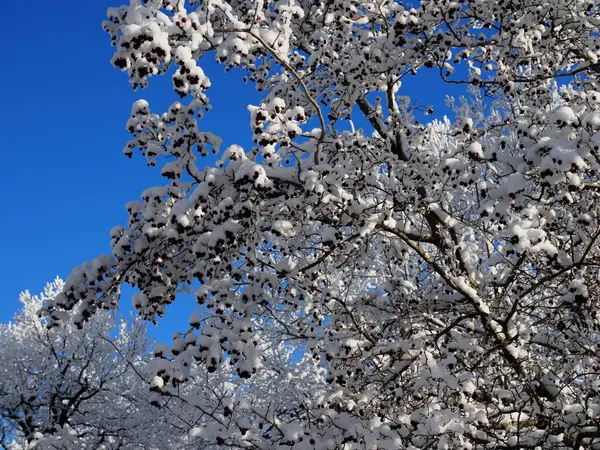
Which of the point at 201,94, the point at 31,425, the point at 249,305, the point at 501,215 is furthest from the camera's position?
the point at 31,425

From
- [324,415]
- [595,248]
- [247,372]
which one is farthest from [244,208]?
[595,248]

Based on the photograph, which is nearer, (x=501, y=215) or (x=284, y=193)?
(x=501, y=215)

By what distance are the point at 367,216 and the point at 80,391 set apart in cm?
1419

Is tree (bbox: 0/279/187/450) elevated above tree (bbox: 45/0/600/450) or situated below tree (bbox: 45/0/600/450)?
above

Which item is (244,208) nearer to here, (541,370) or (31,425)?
(541,370)

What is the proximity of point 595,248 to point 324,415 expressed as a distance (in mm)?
3289

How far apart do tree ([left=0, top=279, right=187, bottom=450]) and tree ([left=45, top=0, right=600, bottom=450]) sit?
37.7 ft

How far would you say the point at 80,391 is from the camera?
16891mm

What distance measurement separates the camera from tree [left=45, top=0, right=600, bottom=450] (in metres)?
4.65

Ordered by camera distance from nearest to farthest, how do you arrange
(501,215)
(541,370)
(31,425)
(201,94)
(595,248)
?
(501,215) < (201,94) < (595,248) < (541,370) < (31,425)

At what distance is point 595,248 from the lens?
5.91 metres

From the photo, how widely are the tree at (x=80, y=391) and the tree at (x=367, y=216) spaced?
11490 millimetres

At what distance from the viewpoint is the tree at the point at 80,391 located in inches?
680

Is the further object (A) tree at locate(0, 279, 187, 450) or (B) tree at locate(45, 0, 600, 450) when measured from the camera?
(A) tree at locate(0, 279, 187, 450)
